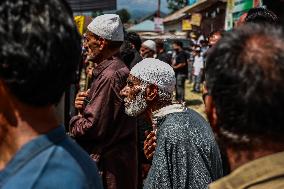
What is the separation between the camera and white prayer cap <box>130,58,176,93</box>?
3.45 m

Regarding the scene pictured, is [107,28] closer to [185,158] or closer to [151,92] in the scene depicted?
[151,92]

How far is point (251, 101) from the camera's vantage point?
1.57 meters

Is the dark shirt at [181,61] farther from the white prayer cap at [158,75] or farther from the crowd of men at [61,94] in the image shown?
the crowd of men at [61,94]

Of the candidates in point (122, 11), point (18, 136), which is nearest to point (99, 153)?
point (18, 136)

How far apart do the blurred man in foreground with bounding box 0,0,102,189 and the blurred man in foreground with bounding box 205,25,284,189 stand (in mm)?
442

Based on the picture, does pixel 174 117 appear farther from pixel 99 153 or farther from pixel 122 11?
pixel 122 11

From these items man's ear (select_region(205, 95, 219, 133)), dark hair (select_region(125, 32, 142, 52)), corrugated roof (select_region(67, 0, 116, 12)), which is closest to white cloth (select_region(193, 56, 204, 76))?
corrugated roof (select_region(67, 0, 116, 12))

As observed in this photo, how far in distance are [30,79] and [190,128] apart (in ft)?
5.22

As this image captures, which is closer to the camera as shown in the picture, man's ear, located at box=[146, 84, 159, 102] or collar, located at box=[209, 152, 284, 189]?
collar, located at box=[209, 152, 284, 189]

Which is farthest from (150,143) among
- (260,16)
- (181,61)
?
(181,61)

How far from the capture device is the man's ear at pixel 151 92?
3459 mm

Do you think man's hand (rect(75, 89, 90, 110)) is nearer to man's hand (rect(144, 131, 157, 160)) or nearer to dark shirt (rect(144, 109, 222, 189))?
man's hand (rect(144, 131, 157, 160))

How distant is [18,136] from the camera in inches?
64.6

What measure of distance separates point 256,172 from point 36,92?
673mm
